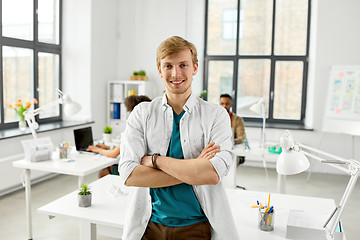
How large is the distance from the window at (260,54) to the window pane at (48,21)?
2763 mm

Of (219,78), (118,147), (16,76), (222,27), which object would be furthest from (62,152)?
(222,27)

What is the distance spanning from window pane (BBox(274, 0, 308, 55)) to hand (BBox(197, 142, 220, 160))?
544cm

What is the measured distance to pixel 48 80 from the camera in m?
5.95

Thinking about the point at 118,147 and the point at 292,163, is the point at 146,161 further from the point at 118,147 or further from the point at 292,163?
the point at 118,147

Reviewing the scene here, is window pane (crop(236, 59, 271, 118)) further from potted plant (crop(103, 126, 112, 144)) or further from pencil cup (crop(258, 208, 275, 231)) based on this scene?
pencil cup (crop(258, 208, 275, 231))

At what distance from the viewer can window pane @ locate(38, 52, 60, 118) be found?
5.77 metres

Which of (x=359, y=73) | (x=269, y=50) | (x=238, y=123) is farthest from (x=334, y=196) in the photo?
(x=269, y=50)

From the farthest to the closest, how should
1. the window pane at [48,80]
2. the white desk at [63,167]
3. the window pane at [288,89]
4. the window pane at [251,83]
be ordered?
the window pane at [251,83], the window pane at [288,89], the window pane at [48,80], the white desk at [63,167]

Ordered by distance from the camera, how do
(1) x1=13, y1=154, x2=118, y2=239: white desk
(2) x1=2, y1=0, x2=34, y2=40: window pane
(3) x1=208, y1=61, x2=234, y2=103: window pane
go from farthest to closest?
1. (3) x1=208, y1=61, x2=234, y2=103: window pane
2. (2) x1=2, y1=0, x2=34, y2=40: window pane
3. (1) x1=13, y1=154, x2=118, y2=239: white desk

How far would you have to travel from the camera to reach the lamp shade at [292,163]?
70.4 inches

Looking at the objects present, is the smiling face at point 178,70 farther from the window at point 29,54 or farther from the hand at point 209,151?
the window at point 29,54

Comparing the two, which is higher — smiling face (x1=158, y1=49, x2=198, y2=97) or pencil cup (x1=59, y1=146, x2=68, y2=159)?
smiling face (x1=158, y1=49, x2=198, y2=97)

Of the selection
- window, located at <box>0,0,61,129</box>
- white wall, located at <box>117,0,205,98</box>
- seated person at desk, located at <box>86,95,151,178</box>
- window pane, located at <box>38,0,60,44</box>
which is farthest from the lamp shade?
window pane, located at <box>38,0,60,44</box>

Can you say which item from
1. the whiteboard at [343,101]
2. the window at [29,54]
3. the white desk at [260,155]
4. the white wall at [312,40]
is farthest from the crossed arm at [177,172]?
the white wall at [312,40]
